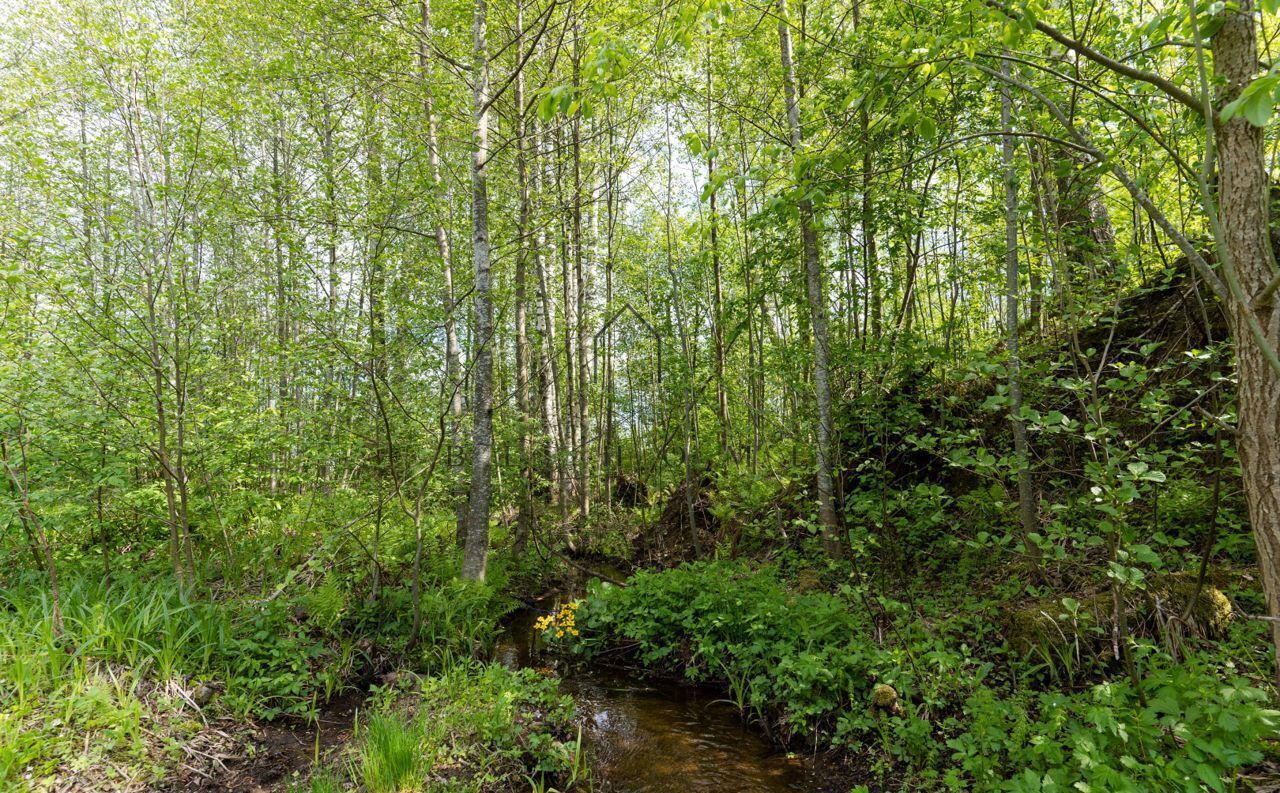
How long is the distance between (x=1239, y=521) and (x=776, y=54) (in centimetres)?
874

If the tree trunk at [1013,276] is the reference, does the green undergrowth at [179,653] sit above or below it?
below

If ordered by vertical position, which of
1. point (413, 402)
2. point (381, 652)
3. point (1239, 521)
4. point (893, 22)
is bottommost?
point (381, 652)

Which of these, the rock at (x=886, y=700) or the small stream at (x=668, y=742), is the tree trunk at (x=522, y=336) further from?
the rock at (x=886, y=700)

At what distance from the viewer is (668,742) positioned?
4406 mm

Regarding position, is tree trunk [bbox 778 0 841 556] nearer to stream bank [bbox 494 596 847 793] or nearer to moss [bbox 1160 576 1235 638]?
stream bank [bbox 494 596 847 793]

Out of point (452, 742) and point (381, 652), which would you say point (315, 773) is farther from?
point (381, 652)

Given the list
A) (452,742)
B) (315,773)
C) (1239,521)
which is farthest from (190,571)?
(1239,521)

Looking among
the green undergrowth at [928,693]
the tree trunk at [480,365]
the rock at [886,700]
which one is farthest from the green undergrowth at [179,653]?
the rock at [886,700]

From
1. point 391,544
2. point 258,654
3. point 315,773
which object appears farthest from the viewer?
point 391,544

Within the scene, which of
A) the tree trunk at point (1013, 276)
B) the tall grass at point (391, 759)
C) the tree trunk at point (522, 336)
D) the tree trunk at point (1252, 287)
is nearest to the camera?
the tree trunk at point (1252, 287)

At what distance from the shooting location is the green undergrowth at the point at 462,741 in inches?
127

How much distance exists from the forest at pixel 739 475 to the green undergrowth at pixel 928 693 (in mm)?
31

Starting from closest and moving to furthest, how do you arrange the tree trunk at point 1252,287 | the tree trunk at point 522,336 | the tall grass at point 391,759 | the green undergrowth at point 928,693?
the tree trunk at point 1252,287 → the green undergrowth at point 928,693 → the tall grass at point 391,759 → the tree trunk at point 522,336

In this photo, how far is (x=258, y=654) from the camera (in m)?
4.46
